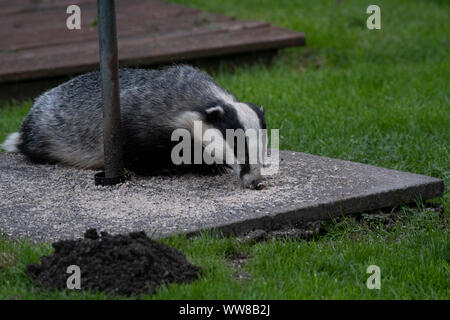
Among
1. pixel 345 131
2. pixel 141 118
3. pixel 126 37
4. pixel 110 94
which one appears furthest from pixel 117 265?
pixel 126 37

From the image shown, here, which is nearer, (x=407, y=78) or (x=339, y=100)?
(x=339, y=100)

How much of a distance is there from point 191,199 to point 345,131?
2173mm

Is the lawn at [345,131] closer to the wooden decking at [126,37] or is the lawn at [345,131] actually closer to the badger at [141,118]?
the wooden decking at [126,37]

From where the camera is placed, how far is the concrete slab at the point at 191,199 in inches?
154

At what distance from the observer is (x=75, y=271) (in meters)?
3.22

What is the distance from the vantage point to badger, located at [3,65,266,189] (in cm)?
446

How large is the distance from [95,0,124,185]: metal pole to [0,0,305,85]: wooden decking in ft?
9.48

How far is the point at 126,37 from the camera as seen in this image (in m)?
8.38

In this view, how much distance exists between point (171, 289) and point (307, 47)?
19.8 ft

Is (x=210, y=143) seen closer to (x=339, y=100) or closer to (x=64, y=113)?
(x=64, y=113)

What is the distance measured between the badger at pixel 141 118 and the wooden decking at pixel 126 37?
202cm

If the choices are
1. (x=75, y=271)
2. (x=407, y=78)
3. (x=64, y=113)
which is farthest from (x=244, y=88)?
(x=75, y=271)

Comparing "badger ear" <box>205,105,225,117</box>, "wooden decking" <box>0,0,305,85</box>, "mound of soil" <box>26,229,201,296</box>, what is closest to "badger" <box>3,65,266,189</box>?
"badger ear" <box>205,105,225,117</box>
